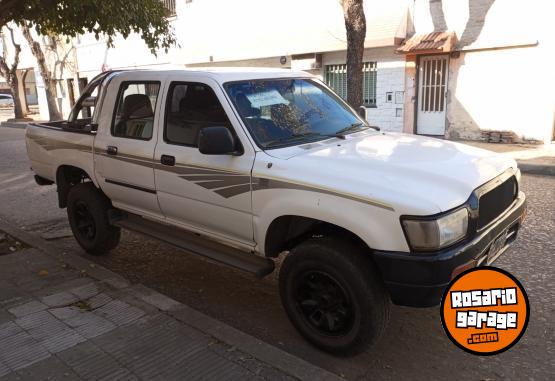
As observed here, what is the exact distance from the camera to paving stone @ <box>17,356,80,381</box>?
3.04m

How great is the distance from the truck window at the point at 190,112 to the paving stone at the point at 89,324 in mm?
1511

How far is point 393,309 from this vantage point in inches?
157

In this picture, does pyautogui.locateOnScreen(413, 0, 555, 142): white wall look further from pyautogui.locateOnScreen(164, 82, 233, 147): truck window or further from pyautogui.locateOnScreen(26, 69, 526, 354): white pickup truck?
pyautogui.locateOnScreen(164, 82, 233, 147): truck window

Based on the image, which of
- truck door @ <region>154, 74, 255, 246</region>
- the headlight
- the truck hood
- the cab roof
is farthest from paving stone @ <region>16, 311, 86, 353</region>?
the headlight

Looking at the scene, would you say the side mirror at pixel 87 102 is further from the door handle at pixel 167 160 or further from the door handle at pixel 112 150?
the door handle at pixel 167 160

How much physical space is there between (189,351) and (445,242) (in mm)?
1803

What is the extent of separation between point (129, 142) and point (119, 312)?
1.54 m

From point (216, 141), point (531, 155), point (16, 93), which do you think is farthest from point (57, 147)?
point (16, 93)

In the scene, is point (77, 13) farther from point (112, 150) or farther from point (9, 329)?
point (9, 329)

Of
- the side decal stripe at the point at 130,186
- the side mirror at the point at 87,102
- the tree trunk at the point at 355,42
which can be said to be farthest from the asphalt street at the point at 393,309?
the tree trunk at the point at 355,42

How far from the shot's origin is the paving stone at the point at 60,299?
402cm

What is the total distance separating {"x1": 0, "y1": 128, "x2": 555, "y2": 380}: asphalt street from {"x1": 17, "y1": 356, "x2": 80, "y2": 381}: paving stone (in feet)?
3.96

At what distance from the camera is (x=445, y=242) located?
281 cm

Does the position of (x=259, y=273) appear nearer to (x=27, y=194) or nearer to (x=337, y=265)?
(x=337, y=265)
